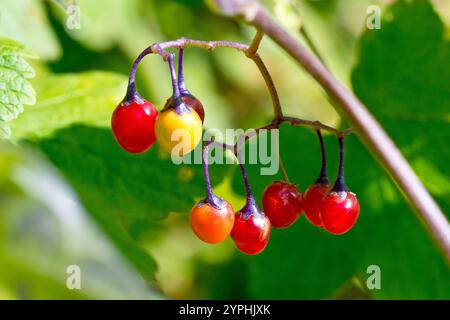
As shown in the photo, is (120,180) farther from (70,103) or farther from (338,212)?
(338,212)

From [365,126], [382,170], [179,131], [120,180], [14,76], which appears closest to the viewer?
[365,126]

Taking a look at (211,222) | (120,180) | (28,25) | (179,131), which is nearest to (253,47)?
(179,131)

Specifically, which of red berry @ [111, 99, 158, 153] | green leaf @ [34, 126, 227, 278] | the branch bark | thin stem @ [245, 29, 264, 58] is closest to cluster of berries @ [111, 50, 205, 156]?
red berry @ [111, 99, 158, 153]

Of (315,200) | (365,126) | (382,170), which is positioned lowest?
(365,126)

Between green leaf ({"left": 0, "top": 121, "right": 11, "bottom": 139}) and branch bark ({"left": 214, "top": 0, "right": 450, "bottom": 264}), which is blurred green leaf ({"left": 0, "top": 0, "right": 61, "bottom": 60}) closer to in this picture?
green leaf ({"left": 0, "top": 121, "right": 11, "bottom": 139})

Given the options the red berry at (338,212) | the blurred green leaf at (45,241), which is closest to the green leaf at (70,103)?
the blurred green leaf at (45,241)

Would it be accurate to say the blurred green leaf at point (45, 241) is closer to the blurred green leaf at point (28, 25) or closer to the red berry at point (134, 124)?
the red berry at point (134, 124)

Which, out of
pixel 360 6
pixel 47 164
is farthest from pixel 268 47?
pixel 47 164

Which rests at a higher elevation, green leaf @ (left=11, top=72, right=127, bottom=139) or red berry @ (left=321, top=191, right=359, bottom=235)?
green leaf @ (left=11, top=72, right=127, bottom=139)
